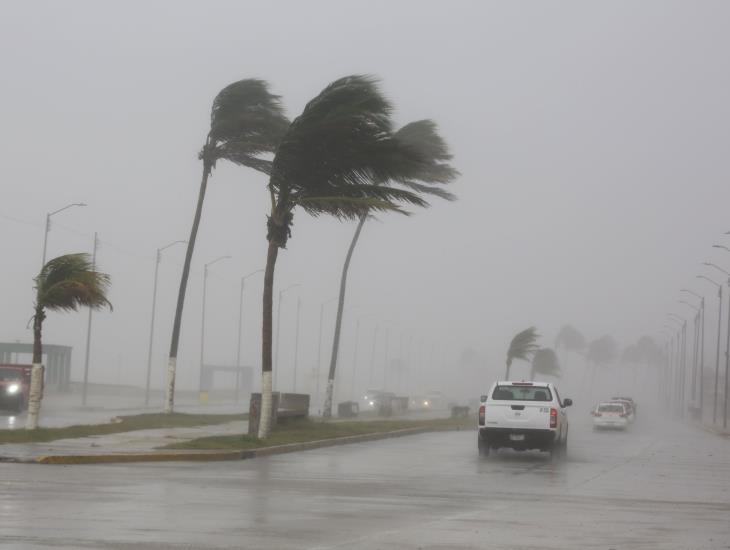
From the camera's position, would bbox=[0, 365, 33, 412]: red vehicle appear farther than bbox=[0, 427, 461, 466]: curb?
Yes

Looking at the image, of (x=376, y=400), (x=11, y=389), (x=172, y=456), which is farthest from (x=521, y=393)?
(x=376, y=400)

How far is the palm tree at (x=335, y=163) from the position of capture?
2709cm

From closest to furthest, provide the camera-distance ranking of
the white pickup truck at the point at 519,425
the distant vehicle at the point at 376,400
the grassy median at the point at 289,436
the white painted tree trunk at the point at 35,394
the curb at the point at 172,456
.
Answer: the curb at the point at 172,456, the grassy median at the point at 289,436, the white painted tree trunk at the point at 35,394, the white pickup truck at the point at 519,425, the distant vehicle at the point at 376,400

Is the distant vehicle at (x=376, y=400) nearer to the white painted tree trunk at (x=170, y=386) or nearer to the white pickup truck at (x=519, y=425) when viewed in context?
the white painted tree trunk at (x=170, y=386)

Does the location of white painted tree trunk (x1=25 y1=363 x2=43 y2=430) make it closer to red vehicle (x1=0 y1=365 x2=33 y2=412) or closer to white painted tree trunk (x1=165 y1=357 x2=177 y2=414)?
white painted tree trunk (x1=165 y1=357 x2=177 y2=414)

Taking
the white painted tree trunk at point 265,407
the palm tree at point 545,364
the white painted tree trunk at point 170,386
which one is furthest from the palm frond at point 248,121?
the palm tree at point 545,364

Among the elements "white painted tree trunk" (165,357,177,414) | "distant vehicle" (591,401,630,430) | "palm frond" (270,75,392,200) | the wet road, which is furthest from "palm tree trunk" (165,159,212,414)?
"distant vehicle" (591,401,630,430)

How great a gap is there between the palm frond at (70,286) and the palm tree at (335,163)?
420 cm

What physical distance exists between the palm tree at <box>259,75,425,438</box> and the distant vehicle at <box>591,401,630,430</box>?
2940 centimetres

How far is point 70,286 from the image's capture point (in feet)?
85.5

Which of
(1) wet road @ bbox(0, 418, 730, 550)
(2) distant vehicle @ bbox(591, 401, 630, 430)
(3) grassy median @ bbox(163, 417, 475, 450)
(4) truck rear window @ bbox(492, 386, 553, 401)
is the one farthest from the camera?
(2) distant vehicle @ bbox(591, 401, 630, 430)

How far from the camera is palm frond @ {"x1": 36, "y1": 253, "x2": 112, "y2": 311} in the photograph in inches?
1030

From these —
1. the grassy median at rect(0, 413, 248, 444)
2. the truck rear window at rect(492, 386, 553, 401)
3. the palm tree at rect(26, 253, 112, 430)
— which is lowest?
the grassy median at rect(0, 413, 248, 444)

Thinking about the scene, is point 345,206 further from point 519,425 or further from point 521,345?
point 521,345
